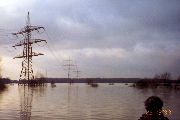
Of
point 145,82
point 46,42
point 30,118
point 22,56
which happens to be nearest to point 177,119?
point 30,118

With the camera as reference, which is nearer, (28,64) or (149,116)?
(149,116)

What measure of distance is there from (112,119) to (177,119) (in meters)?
5.13

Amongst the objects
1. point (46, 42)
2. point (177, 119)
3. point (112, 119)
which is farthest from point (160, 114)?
point (46, 42)

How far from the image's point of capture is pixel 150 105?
5.98 m

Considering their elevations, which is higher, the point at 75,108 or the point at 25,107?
the point at 25,107

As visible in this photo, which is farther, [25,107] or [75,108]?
[25,107]

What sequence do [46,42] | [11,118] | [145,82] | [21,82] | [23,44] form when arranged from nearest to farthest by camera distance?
[11,118], [46,42], [23,44], [21,82], [145,82]

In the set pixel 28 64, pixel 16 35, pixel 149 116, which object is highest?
pixel 16 35

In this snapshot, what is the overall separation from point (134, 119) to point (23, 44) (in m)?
91.8

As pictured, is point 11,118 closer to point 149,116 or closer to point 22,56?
point 149,116

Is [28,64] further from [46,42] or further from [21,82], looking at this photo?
[21,82]

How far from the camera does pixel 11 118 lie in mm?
25812

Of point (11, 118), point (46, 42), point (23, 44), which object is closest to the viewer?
point (11, 118)

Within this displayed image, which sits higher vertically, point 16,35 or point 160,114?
point 16,35
